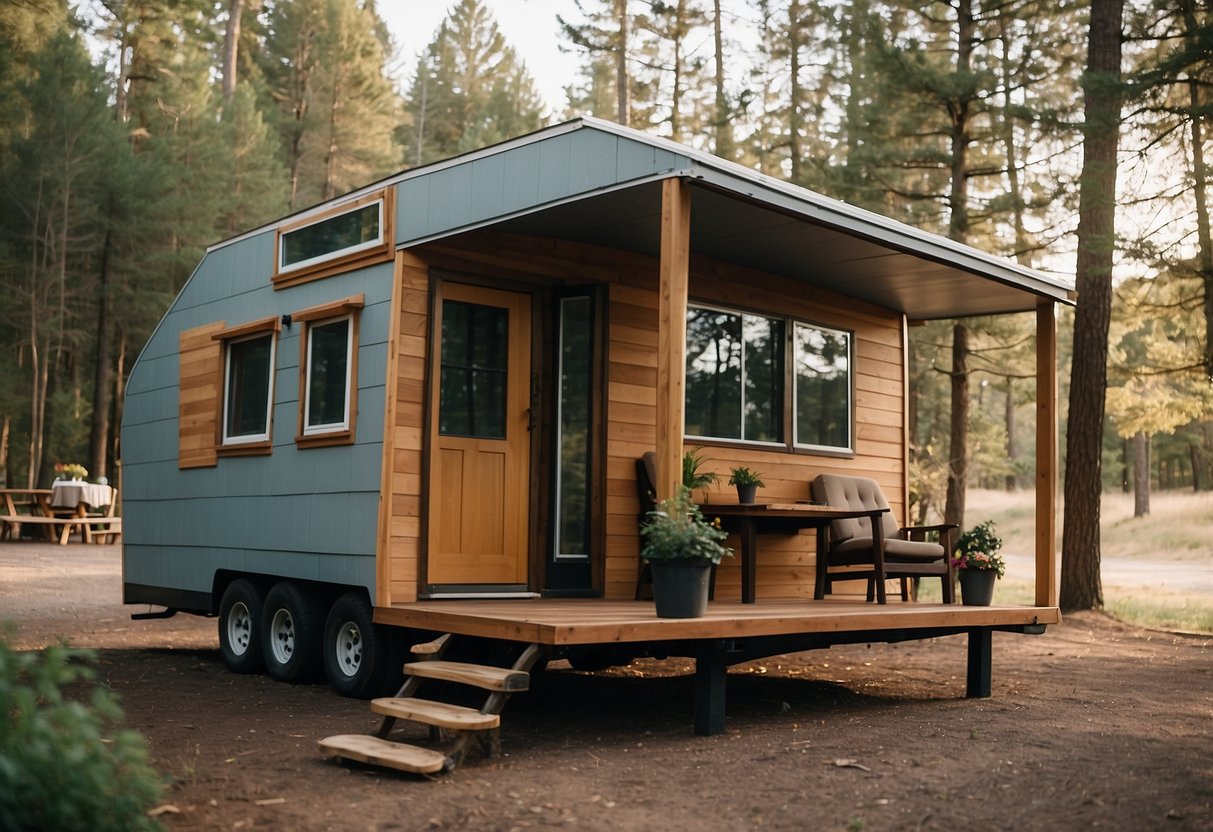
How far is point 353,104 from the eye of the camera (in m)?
27.2

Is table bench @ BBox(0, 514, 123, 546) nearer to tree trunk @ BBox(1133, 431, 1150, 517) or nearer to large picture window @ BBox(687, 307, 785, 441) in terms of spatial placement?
large picture window @ BBox(687, 307, 785, 441)

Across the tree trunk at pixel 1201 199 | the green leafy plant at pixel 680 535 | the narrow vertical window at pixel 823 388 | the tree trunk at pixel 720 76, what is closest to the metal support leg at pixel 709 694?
the green leafy plant at pixel 680 535

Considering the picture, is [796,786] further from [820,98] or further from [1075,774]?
[820,98]

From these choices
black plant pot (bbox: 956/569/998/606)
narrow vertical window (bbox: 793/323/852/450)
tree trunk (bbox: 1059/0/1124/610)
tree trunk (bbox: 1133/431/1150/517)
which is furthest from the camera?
tree trunk (bbox: 1133/431/1150/517)

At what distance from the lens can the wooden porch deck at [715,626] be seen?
517cm

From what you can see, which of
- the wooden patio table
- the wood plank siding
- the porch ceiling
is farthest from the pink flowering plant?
the porch ceiling

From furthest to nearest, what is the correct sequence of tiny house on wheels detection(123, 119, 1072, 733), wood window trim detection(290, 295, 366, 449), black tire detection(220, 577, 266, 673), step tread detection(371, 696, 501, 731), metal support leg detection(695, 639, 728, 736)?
Answer: black tire detection(220, 577, 266, 673), wood window trim detection(290, 295, 366, 449), tiny house on wheels detection(123, 119, 1072, 733), metal support leg detection(695, 639, 728, 736), step tread detection(371, 696, 501, 731)

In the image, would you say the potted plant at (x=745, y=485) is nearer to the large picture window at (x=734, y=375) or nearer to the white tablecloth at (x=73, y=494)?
the large picture window at (x=734, y=375)

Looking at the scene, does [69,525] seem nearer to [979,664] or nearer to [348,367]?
[348,367]

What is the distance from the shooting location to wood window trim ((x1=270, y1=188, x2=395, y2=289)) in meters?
6.84

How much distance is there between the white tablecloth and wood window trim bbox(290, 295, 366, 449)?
467 inches

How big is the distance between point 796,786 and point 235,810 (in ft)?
6.66

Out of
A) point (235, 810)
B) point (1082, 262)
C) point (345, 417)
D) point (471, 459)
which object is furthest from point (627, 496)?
point (1082, 262)

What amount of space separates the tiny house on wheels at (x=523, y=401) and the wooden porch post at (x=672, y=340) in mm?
14
